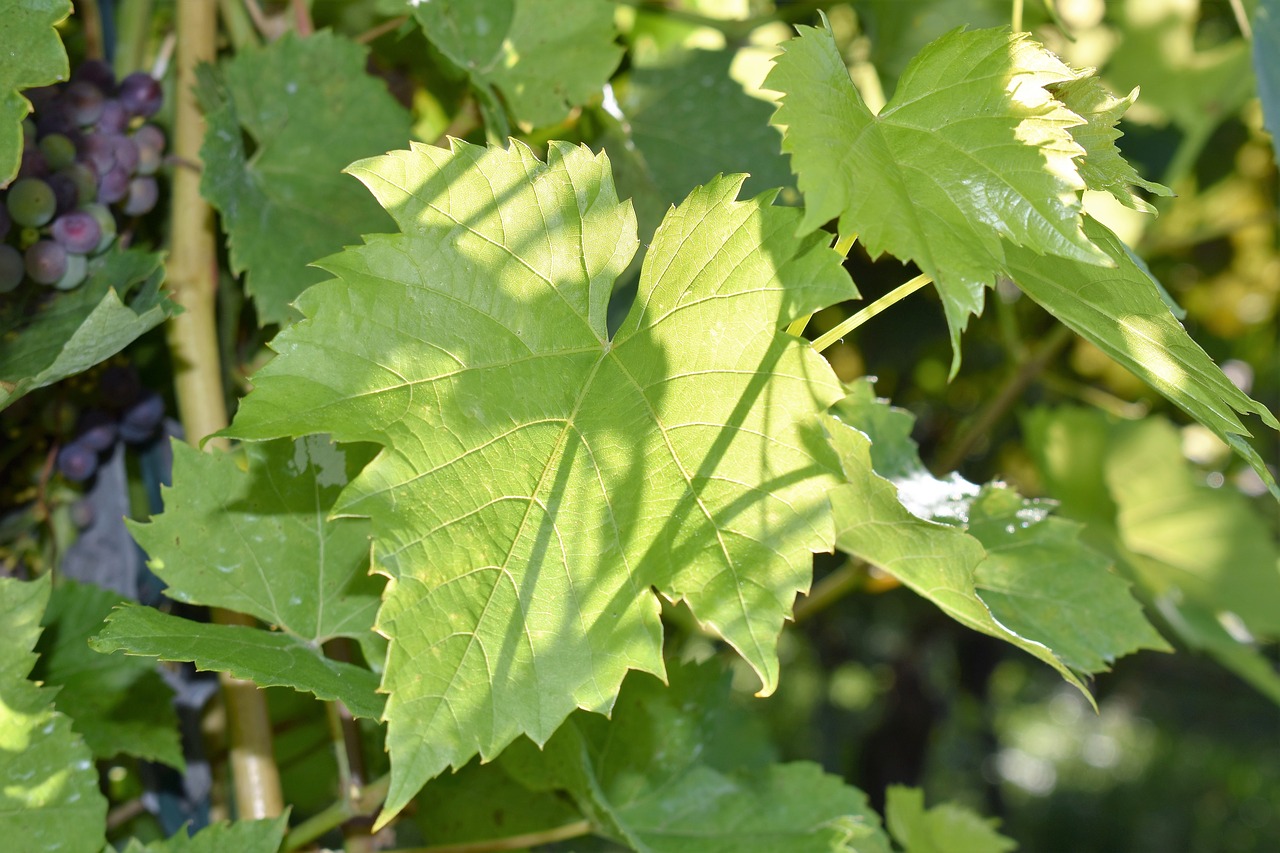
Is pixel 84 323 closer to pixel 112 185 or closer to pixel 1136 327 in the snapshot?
pixel 112 185

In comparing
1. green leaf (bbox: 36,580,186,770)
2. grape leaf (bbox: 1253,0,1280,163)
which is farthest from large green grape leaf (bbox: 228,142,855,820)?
grape leaf (bbox: 1253,0,1280,163)

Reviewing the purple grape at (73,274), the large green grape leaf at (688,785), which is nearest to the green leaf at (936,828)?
the large green grape leaf at (688,785)

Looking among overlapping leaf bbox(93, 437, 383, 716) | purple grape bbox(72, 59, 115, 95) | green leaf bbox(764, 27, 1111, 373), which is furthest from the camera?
purple grape bbox(72, 59, 115, 95)

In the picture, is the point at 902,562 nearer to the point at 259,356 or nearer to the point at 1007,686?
the point at 259,356

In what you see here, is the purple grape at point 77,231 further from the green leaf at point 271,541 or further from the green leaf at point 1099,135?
the green leaf at point 1099,135

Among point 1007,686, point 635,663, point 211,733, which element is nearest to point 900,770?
point 211,733

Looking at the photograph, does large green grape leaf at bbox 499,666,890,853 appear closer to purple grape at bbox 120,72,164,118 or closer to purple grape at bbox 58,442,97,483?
purple grape at bbox 58,442,97,483

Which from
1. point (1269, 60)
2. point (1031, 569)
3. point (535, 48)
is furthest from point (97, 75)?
point (1269, 60)
